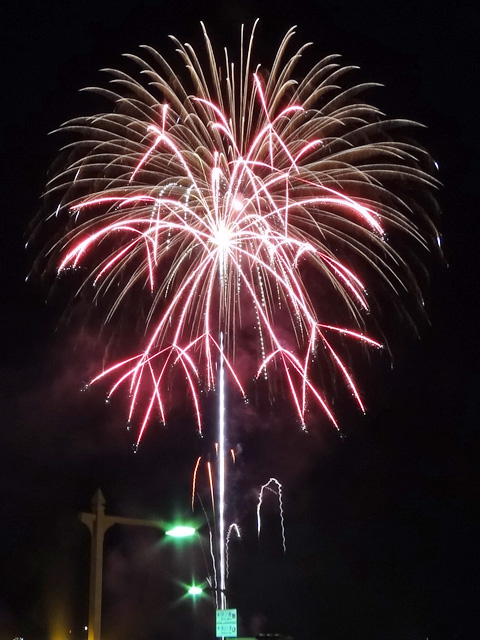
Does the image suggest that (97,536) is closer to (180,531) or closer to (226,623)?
(180,531)

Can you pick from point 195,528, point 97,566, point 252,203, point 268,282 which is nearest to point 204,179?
point 252,203

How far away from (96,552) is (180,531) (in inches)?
57.9

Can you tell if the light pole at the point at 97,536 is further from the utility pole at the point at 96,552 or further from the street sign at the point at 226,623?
the street sign at the point at 226,623

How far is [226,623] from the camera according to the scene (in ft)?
50.5

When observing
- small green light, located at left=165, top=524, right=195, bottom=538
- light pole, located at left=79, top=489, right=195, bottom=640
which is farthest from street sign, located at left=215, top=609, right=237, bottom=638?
light pole, located at left=79, top=489, right=195, bottom=640

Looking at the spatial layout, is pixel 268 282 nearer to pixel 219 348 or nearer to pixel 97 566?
pixel 219 348

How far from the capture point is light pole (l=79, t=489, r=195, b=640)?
11359 mm

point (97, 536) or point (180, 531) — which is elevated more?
point (180, 531)

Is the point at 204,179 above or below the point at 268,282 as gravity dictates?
above

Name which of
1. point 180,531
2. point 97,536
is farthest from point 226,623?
point 97,536

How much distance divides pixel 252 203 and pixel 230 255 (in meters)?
1.12

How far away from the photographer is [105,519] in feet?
39.4

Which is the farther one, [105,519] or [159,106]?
[159,106]

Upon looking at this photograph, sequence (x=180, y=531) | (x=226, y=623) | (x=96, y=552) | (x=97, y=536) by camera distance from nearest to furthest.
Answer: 1. (x=96, y=552)
2. (x=97, y=536)
3. (x=180, y=531)
4. (x=226, y=623)
